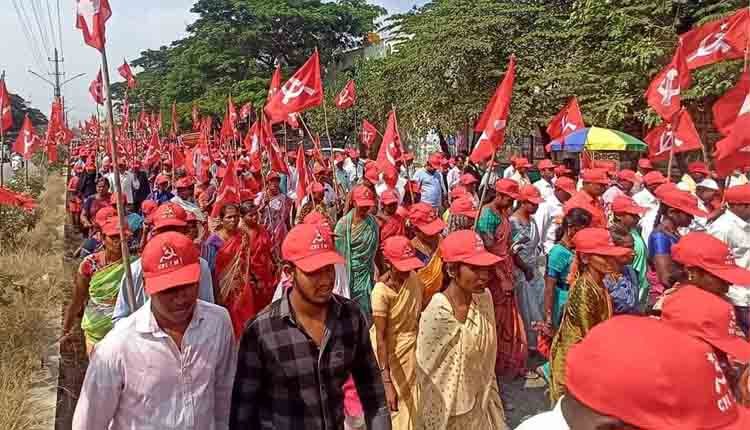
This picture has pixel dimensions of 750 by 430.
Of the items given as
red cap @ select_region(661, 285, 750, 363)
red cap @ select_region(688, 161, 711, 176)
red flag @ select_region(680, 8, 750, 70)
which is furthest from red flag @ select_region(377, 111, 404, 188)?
red cap @ select_region(661, 285, 750, 363)

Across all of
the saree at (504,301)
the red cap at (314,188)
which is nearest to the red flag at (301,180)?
the red cap at (314,188)

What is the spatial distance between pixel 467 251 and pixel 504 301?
7.93 ft

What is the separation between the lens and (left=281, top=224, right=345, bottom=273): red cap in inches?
99.4

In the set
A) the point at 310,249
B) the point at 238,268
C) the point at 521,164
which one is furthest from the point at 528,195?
the point at 521,164

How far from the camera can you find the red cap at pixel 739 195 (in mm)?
4688

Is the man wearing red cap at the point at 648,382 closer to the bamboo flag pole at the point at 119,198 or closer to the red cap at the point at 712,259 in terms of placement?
the red cap at the point at 712,259

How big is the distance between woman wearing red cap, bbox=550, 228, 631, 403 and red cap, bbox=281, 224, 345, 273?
150 centimetres

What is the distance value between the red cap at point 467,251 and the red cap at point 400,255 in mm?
641

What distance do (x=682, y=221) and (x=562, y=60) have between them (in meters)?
10.5

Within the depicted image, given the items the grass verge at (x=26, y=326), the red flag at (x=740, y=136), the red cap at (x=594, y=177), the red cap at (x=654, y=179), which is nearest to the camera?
the red flag at (x=740, y=136)

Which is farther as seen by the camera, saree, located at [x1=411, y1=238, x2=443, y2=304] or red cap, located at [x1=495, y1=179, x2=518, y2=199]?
red cap, located at [x1=495, y1=179, x2=518, y2=199]

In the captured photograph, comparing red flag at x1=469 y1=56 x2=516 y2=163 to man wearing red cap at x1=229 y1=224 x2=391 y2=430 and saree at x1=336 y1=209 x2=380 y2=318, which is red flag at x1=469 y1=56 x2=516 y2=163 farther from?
man wearing red cap at x1=229 y1=224 x2=391 y2=430

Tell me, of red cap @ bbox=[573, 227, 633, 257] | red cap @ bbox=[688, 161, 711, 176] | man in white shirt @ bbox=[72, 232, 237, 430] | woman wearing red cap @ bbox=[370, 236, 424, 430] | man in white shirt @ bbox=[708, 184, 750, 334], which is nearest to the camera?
man in white shirt @ bbox=[72, 232, 237, 430]

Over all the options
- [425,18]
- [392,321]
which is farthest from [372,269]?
[425,18]
